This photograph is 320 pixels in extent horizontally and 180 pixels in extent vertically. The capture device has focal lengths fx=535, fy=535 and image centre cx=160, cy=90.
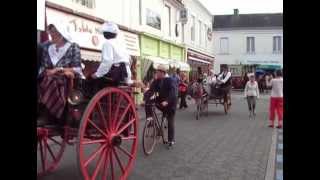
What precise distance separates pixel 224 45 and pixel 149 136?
54790 mm

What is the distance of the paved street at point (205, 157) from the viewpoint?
8.24m

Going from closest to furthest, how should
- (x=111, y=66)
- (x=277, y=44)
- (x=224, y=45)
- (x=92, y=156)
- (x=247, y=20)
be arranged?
(x=92, y=156) → (x=111, y=66) → (x=277, y=44) → (x=224, y=45) → (x=247, y=20)

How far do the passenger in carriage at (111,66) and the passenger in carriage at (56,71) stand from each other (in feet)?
1.92

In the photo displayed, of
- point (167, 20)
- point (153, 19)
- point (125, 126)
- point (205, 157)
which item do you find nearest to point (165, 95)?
point (205, 157)

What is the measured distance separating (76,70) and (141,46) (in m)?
20.0

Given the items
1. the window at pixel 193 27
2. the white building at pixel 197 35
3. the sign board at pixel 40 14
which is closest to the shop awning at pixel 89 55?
the sign board at pixel 40 14

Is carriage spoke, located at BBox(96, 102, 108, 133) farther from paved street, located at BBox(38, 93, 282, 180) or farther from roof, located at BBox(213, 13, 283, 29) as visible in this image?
roof, located at BBox(213, 13, 283, 29)

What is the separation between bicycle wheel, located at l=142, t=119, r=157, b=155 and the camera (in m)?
10.4

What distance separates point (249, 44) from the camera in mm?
64000

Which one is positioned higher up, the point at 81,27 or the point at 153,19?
the point at 153,19

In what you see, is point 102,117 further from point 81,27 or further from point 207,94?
point 207,94

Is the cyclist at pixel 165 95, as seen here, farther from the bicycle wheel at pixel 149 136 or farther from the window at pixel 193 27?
the window at pixel 193 27
